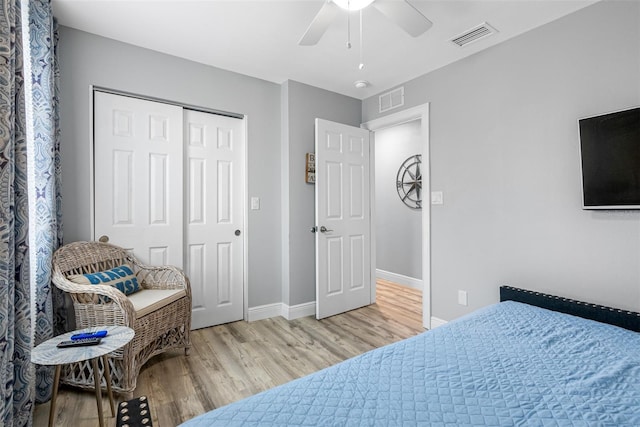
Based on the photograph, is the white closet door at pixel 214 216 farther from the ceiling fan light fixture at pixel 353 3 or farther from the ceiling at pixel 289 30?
the ceiling fan light fixture at pixel 353 3

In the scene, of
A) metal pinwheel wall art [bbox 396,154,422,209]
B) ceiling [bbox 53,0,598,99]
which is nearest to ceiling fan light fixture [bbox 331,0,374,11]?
ceiling [bbox 53,0,598,99]

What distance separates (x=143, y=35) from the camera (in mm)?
2381

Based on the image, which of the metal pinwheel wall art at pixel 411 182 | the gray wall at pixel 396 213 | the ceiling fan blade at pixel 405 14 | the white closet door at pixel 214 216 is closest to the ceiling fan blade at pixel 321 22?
the ceiling fan blade at pixel 405 14

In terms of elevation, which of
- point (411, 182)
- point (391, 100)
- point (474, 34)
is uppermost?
point (474, 34)

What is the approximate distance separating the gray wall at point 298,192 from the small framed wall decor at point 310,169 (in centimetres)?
4

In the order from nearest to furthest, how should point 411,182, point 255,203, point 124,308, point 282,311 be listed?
1. point 124,308
2. point 255,203
3. point 282,311
4. point 411,182

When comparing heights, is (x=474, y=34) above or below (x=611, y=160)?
above

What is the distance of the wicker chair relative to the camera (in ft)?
6.06

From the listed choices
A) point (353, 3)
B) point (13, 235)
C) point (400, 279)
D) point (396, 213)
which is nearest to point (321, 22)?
point (353, 3)

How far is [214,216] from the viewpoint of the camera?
9.86 ft

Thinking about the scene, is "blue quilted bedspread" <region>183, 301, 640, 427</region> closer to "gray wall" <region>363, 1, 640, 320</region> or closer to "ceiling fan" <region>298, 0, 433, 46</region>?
"gray wall" <region>363, 1, 640, 320</region>

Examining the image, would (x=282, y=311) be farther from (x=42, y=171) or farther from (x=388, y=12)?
(x=388, y=12)

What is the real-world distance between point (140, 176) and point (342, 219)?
1.96 metres

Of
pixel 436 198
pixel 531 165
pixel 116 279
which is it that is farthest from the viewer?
pixel 436 198
